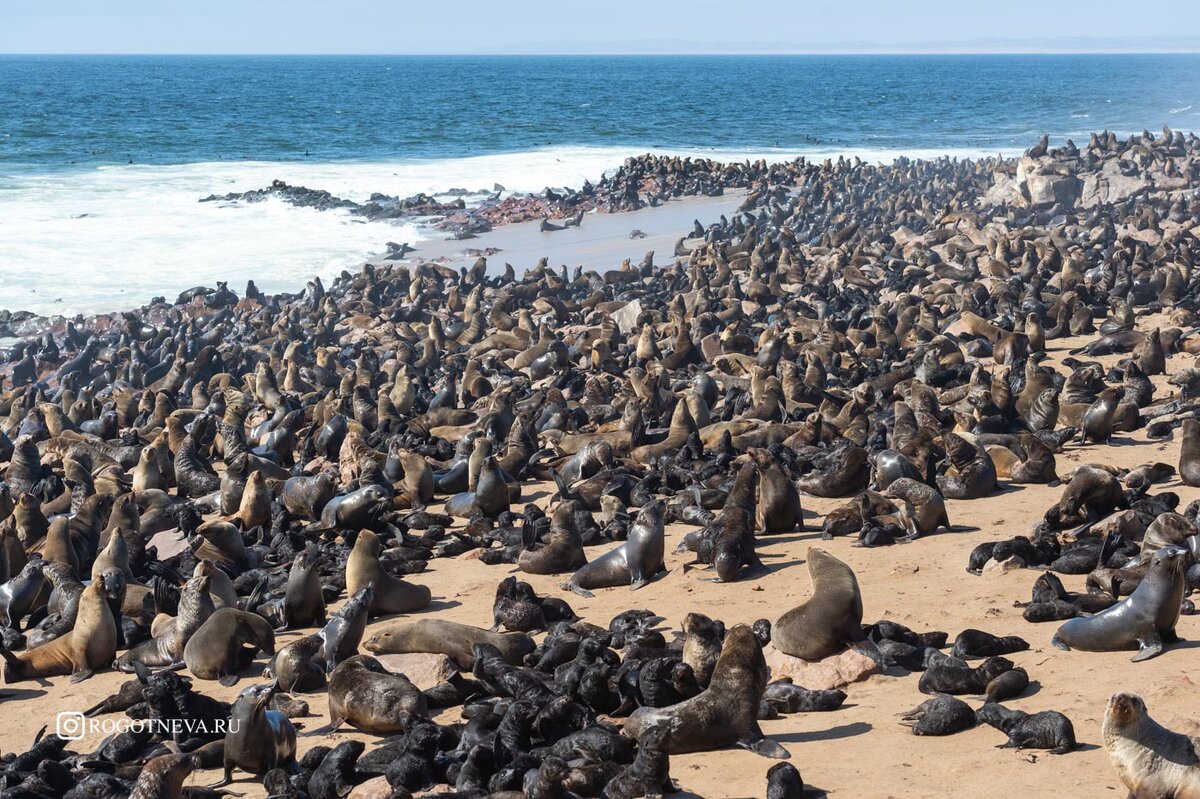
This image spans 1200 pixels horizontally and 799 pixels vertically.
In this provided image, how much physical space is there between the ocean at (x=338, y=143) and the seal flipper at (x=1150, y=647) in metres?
18.8

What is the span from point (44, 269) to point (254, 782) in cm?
2156

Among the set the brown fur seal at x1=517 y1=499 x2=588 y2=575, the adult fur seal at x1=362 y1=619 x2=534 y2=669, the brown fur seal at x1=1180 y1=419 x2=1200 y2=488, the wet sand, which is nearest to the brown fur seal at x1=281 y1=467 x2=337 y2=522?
the wet sand

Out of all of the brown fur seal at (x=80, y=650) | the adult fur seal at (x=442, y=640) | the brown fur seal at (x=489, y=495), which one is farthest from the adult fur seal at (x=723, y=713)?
the brown fur seal at (x=489, y=495)

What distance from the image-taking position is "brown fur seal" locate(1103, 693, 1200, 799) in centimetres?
412

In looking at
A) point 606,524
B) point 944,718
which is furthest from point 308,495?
point 944,718

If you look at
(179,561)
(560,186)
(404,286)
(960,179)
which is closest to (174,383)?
(404,286)

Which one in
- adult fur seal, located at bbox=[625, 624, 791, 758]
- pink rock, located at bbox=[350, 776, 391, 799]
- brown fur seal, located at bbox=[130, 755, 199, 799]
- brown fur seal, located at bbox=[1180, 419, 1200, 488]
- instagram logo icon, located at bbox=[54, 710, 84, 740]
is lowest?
instagram logo icon, located at bbox=[54, 710, 84, 740]

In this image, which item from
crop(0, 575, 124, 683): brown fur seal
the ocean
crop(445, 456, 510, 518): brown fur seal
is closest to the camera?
crop(0, 575, 124, 683): brown fur seal

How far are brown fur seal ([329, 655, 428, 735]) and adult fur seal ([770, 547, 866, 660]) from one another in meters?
1.81

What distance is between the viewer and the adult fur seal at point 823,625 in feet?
19.5

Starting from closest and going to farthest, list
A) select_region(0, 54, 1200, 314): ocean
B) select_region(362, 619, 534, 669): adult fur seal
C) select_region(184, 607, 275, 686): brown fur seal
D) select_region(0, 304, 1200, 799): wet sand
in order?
1. select_region(0, 304, 1200, 799): wet sand
2. select_region(362, 619, 534, 669): adult fur seal
3. select_region(184, 607, 275, 686): brown fur seal
4. select_region(0, 54, 1200, 314): ocean

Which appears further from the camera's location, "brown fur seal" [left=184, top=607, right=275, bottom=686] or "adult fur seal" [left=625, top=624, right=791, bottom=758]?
"brown fur seal" [left=184, top=607, right=275, bottom=686]

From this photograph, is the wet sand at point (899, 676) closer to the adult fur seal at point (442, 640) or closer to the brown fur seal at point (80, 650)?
the brown fur seal at point (80, 650)

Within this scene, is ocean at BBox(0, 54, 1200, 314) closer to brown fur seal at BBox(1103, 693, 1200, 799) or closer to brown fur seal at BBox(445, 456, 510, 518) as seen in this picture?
brown fur seal at BBox(445, 456, 510, 518)
